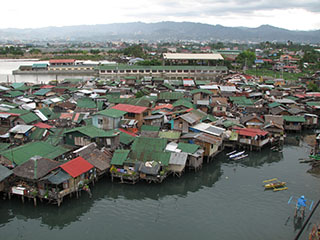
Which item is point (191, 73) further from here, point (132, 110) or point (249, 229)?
point (249, 229)

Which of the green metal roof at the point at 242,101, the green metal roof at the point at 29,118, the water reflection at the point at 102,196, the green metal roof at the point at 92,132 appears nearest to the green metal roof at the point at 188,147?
the water reflection at the point at 102,196

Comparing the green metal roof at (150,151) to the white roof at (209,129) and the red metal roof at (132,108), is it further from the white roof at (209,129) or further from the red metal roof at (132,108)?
the red metal roof at (132,108)

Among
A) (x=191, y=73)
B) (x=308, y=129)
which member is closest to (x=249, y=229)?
(x=308, y=129)

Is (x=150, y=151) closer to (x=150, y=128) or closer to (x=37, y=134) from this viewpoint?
(x=150, y=128)

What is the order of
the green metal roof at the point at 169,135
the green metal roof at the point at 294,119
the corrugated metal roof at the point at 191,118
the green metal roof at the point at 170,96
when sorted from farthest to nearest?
the green metal roof at the point at 170,96, the green metal roof at the point at 294,119, the corrugated metal roof at the point at 191,118, the green metal roof at the point at 169,135

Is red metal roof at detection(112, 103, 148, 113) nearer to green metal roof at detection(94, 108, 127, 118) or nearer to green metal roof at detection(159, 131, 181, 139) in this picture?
green metal roof at detection(94, 108, 127, 118)

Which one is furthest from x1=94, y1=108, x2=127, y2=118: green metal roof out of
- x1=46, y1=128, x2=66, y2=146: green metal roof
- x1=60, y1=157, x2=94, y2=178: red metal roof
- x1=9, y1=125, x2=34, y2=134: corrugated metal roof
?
x1=60, y1=157, x2=94, y2=178: red metal roof
